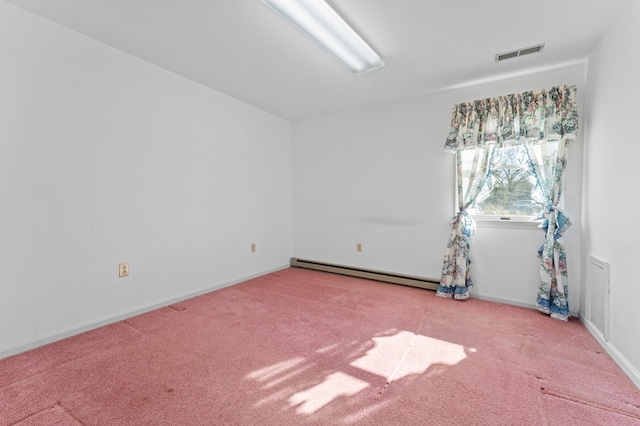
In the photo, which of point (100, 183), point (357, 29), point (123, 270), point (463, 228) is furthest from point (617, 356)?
point (100, 183)

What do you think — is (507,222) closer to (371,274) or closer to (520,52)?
(520,52)

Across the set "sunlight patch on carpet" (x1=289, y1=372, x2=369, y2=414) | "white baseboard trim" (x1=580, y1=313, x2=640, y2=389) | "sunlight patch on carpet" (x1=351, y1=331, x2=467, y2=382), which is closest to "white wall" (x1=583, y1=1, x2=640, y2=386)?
"white baseboard trim" (x1=580, y1=313, x2=640, y2=389)

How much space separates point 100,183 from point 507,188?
4.02 meters

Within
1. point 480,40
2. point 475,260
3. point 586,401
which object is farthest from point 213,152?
point 586,401

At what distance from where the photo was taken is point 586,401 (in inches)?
60.2

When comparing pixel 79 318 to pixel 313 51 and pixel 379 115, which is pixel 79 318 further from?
pixel 379 115

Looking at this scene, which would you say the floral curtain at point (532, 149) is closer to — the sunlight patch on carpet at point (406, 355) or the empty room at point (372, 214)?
the empty room at point (372, 214)

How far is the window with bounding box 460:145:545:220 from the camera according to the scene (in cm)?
292

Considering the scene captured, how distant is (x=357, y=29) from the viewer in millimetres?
2188

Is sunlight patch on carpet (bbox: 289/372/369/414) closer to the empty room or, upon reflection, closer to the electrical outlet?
the empty room

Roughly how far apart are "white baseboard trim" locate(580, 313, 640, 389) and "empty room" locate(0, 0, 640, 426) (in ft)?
0.06

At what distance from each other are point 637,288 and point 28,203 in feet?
13.5

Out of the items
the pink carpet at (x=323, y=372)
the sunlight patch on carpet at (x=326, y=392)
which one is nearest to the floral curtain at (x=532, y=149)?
the pink carpet at (x=323, y=372)

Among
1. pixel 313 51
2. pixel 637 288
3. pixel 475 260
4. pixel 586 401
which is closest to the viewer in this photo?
pixel 586 401
